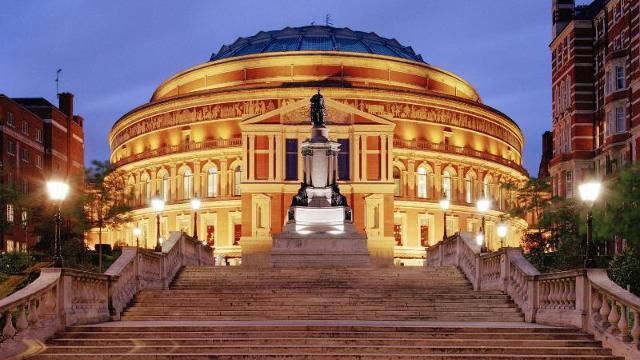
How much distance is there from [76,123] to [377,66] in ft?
124

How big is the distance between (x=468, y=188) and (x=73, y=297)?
8837 cm

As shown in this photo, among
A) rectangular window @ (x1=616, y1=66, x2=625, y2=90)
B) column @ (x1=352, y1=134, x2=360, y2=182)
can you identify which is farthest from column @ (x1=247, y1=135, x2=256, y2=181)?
rectangular window @ (x1=616, y1=66, x2=625, y2=90)

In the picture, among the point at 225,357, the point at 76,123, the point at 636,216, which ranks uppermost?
the point at 76,123

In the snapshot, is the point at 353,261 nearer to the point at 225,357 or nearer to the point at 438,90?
the point at 225,357

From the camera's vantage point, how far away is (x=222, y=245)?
106 metres

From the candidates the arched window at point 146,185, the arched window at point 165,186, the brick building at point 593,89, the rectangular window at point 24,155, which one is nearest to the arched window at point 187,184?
the arched window at point 165,186

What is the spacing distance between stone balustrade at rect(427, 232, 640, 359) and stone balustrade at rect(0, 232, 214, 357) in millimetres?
11722

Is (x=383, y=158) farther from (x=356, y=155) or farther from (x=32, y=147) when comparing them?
(x=32, y=147)

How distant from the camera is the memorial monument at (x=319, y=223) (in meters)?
51.9

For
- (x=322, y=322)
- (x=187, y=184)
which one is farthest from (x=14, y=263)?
(x=187, y=184)

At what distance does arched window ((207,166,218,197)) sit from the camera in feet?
362

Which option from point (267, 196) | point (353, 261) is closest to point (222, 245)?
point (267, 196)

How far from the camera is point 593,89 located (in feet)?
277

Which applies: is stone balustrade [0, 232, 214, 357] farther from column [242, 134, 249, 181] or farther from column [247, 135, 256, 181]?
column [247, 135, 256, 181]
